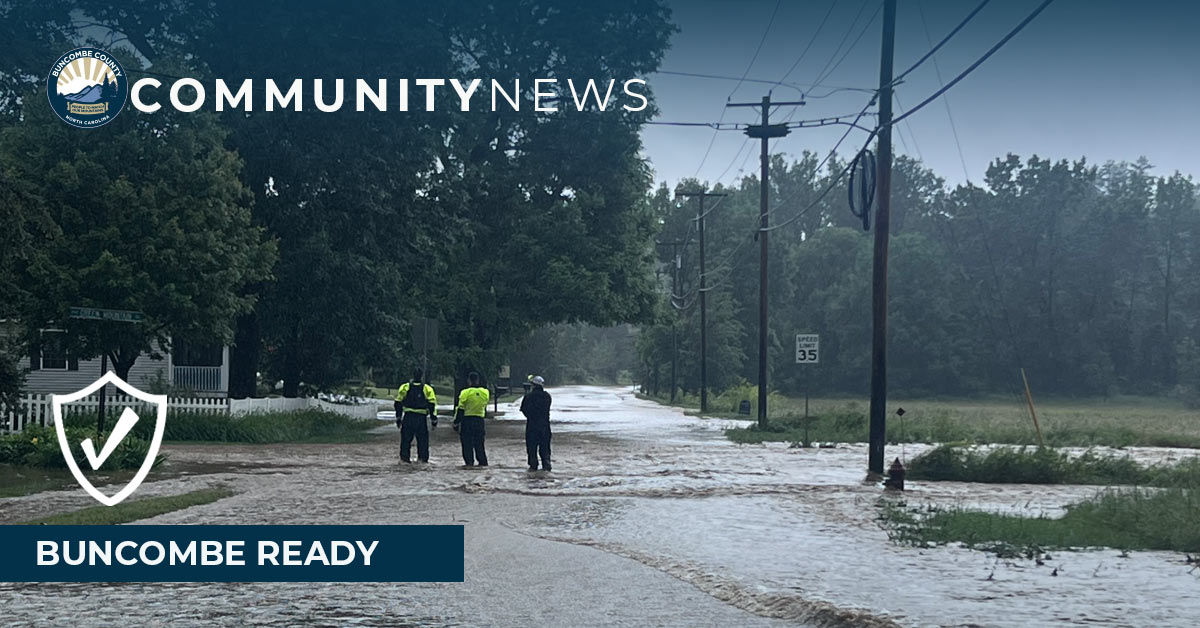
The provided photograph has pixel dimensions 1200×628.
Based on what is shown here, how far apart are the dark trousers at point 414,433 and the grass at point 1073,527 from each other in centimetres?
1025

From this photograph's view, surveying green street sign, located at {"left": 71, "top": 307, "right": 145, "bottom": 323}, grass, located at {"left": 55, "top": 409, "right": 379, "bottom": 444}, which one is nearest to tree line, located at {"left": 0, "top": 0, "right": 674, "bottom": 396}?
green street sign, located at {"left": 71, "top": 307, "right": 145, "bottom": 323}

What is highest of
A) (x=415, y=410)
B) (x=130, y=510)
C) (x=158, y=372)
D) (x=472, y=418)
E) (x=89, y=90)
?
(x=89, y=90)

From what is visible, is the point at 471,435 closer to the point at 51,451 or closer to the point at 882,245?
the point at 51,451

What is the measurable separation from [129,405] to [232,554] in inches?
813

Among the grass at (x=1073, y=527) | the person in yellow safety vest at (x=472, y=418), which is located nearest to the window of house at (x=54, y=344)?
the person in yellow safety vest at (x=472, y=418)

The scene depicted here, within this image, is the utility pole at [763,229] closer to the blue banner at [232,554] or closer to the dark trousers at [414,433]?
the dark trousers at [414,433]

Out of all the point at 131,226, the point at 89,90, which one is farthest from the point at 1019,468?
the point at 89,90

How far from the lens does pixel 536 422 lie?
24.6m

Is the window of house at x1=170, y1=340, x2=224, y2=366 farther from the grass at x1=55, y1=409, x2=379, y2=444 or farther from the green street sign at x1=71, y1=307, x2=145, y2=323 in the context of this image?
the green street sign at x1=71, y1=307, x2=145, y2=323

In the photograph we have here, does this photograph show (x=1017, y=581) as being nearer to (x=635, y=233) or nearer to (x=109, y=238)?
(x=109, y=238)

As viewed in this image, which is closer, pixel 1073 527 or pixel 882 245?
pixel 1073 527

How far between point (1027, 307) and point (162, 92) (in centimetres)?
9967

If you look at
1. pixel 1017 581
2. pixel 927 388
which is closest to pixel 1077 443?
pixel 1017 581

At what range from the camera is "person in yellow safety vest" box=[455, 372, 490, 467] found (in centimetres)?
2480
